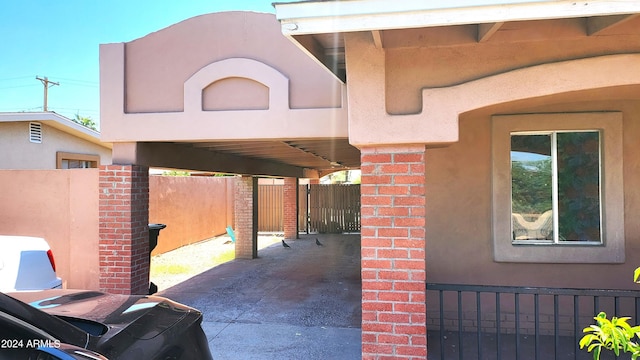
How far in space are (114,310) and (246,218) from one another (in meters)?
9.12

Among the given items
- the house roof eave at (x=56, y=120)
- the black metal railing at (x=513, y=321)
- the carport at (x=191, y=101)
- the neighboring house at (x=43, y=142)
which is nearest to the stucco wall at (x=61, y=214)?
the carport at (x=191, y=101)

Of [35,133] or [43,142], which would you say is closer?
[35,133]

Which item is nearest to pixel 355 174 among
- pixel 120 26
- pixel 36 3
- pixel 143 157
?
pixel 120 26

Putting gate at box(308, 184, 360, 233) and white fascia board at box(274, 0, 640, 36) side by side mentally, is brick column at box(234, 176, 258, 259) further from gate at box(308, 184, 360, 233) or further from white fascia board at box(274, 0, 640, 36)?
white fascia board at box(274, 0, 640, 36)

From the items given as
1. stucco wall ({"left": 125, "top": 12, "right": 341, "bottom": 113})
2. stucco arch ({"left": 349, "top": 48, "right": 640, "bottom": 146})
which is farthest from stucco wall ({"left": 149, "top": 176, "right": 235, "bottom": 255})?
stucco arch ({"left": 349, "top": 48, "right": 640, "bottom": 146})

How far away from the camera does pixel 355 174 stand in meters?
52.9

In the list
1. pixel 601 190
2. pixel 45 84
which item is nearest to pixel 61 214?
pixel 601 190

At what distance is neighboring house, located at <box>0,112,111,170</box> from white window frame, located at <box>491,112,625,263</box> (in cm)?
943

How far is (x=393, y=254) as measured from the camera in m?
3.50

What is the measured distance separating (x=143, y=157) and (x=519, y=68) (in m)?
5.02

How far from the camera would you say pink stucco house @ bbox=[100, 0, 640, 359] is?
10.7 ft

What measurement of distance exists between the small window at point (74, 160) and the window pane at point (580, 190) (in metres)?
12.4

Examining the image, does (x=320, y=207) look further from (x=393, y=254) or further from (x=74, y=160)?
(x=393, y=254)

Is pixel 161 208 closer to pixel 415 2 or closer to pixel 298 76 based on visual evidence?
pixel 298 76
